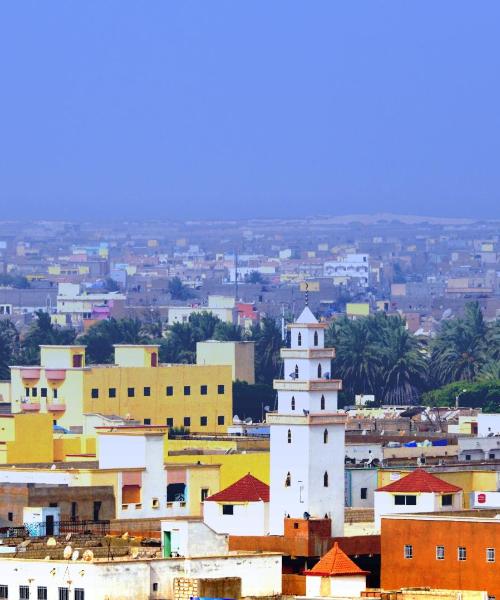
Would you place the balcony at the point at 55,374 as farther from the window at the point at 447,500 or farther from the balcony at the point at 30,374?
the window at the point at 447,500

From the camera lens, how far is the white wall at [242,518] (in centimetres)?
5481

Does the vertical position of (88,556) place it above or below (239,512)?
above

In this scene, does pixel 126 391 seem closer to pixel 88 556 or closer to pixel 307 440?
pixel 307 440

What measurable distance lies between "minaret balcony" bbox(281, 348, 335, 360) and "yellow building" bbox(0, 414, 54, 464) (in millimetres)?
13562

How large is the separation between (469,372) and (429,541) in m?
66.2

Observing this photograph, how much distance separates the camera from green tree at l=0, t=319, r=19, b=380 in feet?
373

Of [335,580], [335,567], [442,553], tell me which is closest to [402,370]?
[442,553]

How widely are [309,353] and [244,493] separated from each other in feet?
8.75

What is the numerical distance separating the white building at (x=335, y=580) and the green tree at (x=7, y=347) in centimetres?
6462

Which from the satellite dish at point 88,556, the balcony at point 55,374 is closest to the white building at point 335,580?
the satellite dish at point 88,556

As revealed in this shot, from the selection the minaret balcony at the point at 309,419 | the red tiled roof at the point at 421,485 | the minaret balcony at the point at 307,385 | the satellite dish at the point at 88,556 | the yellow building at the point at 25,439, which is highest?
the minaret balcony at the point at 307,385

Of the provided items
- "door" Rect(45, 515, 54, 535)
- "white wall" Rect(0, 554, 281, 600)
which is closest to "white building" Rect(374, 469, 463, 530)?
"door" Rect(45, 515, 54, 535)

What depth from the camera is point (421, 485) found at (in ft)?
179

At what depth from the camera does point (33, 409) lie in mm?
84062
